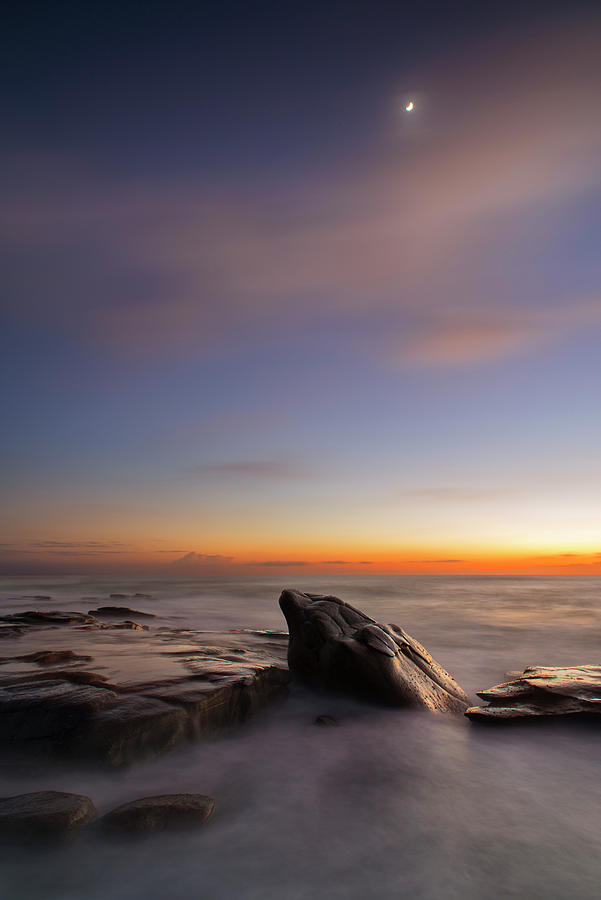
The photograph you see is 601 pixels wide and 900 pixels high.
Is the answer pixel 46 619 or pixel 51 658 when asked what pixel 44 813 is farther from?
pixel 46 619

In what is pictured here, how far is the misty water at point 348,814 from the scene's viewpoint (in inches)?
101

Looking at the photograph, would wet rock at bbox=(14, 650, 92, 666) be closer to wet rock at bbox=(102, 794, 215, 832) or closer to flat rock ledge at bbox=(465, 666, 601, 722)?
wet rock at bbox=(102, 794, 215, 832)

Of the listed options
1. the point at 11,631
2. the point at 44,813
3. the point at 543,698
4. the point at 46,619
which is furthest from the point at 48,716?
the point at 46,619

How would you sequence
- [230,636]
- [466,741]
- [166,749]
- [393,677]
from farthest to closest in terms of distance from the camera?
[230,636] < [393,677] < [466,741] < [166,749]

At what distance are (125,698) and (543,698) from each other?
15.5 feet

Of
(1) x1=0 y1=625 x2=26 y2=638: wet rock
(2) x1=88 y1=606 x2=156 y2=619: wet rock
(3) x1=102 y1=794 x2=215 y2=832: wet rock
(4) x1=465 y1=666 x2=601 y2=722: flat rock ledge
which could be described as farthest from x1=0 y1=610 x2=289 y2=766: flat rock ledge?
(2) x1=88 y1=606 x2=156 y2=619: wet rock

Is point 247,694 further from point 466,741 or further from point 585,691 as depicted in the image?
point 585,691

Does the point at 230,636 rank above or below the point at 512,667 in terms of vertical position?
above

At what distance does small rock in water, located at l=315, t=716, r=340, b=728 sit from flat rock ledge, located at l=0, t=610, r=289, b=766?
686 mm

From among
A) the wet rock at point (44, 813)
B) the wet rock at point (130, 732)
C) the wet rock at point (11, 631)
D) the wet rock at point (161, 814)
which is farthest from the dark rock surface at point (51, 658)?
the wet rock at point (161, 814)

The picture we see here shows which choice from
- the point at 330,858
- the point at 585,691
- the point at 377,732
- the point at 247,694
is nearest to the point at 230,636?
the point at 247,694

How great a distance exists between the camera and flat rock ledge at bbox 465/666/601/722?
209 inches

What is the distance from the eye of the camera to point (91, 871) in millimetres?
2590

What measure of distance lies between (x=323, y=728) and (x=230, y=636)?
5095mm
